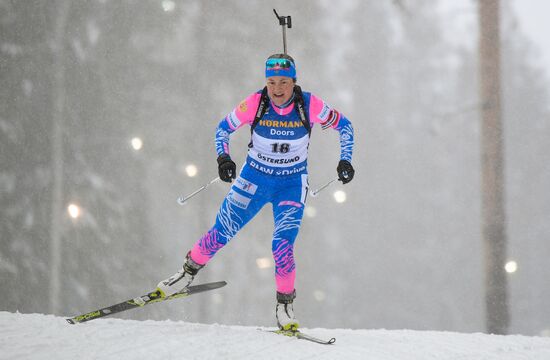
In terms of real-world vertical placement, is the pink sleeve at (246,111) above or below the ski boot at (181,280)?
above

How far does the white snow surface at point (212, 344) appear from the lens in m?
3.99

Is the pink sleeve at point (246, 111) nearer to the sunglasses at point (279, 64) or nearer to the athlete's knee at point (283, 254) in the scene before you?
the sunglasses at point (279, 64)

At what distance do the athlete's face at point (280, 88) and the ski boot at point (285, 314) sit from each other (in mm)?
1682

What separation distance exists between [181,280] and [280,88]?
199 cm

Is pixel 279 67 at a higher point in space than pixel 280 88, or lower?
higher

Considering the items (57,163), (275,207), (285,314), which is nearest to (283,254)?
(275,207)

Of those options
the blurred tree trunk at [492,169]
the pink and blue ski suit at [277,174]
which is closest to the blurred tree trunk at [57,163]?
the pink and blue ski suit at [277,174]

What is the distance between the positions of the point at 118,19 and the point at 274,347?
11.8 metres

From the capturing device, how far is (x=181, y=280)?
512cm

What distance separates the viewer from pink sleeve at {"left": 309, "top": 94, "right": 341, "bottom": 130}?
15.8ft

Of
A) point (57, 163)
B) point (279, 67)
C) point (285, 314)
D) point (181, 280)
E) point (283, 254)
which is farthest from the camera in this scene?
point (57, 163)

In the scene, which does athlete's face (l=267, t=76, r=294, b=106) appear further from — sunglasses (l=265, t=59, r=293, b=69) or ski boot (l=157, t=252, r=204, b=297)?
ski boot (l=157, t=252, r=204, b=297)

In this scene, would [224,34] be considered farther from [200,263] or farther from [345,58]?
[200,263]

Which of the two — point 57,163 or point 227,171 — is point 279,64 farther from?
point 57,163
